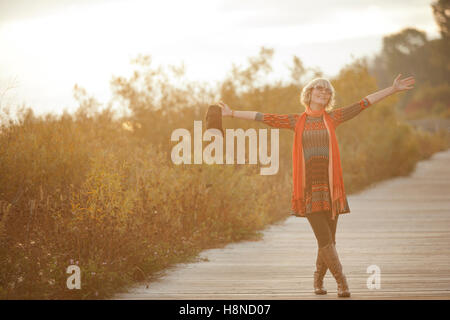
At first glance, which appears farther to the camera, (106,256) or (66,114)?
(66,114)

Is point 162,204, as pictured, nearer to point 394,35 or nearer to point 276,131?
point 276,131

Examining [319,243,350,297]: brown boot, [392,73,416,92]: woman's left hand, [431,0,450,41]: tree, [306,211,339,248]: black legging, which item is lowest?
[319,243,350,297]: brown boot

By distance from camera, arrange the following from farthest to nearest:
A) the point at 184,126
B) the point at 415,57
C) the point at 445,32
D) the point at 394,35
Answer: the point at 394,35 → the point at 415,57 → the point at 445,32 → the point at 184,126

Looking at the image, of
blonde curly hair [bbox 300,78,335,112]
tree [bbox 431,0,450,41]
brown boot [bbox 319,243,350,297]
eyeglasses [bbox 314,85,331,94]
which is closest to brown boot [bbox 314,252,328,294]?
brown boot [bbox 319,243,350,297]

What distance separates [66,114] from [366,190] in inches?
391

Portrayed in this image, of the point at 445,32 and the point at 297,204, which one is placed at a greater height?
the point at 445,32

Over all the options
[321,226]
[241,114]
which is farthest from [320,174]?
[241,114]

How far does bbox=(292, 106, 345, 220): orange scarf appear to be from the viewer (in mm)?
6746

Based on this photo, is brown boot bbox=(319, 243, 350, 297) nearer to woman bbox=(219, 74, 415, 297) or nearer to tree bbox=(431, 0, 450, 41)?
woman bbox=(219, 74, 415, 297)

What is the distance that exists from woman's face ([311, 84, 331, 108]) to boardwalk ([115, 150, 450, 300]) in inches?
70.4

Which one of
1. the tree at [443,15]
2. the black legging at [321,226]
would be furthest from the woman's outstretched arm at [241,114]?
the tree at [443,15]
